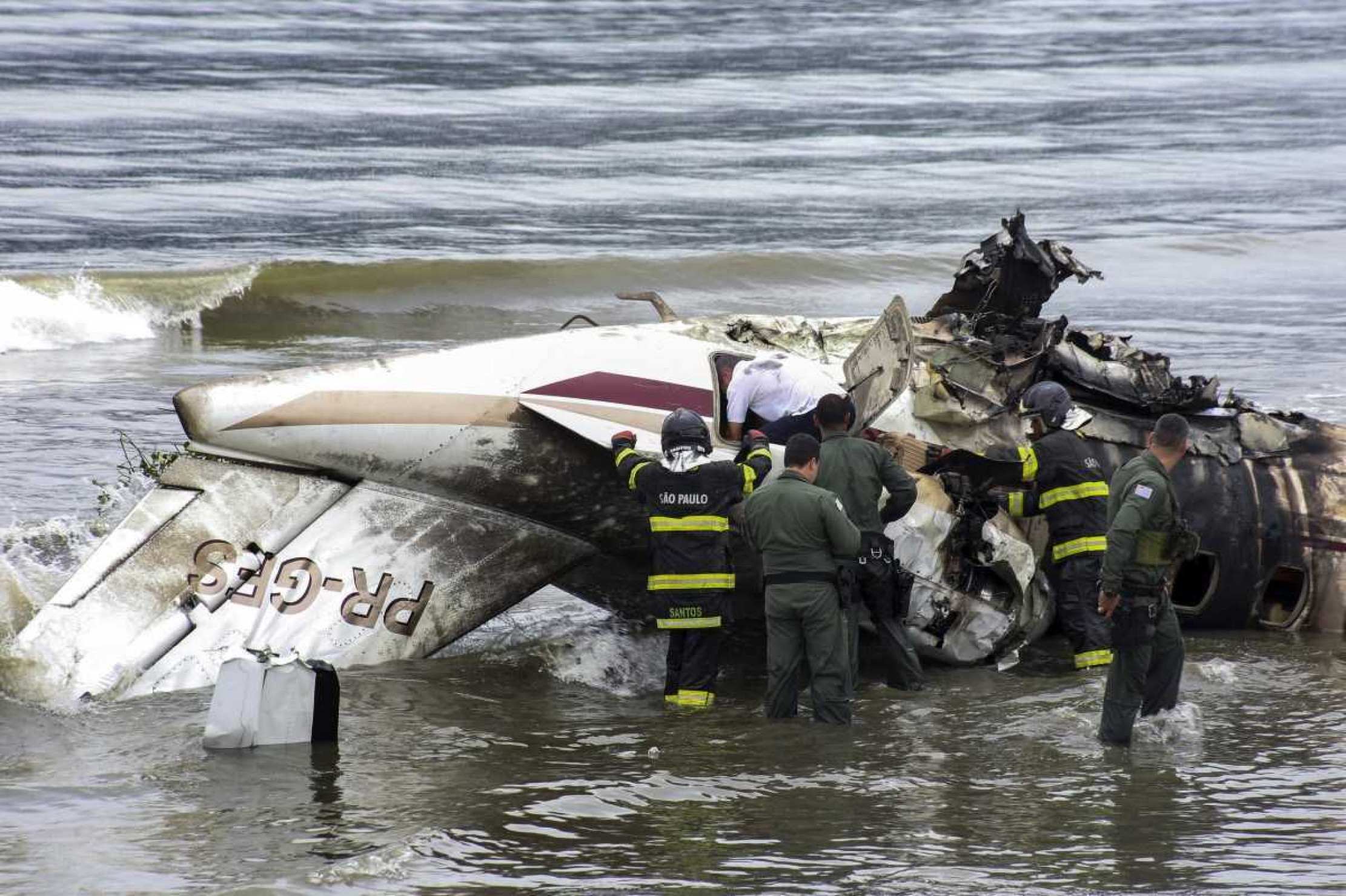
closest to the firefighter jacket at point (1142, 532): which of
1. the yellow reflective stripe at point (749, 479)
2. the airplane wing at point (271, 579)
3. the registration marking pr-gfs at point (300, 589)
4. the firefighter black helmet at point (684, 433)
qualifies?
the yellow reflective stripe at point (749, 479)

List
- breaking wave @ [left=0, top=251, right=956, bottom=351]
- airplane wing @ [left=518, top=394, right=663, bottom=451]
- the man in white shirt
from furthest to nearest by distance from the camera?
1. breaking wave @ [left=0, top=251, right=956, bottom=351]
2. the man in white shirt
3. airplane wing @ [left=518, top=394, right=663, bottom=451]

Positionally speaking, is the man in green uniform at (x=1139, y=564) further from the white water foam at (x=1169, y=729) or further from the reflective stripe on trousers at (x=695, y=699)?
the reflective stripe on trousers at (x=695, y=699)

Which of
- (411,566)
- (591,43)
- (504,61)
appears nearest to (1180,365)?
(411,566)

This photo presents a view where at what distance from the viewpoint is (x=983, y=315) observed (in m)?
12.7

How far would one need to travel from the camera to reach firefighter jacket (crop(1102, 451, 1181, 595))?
30.3 feet

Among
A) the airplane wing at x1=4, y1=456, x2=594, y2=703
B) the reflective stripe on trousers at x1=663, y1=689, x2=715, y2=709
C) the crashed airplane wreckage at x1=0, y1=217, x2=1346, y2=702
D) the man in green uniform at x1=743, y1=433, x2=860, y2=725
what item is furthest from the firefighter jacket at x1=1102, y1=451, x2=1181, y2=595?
the airplane wing at x1=4, y1=456, x2=594, y2=703

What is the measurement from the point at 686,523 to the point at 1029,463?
7.69 feet

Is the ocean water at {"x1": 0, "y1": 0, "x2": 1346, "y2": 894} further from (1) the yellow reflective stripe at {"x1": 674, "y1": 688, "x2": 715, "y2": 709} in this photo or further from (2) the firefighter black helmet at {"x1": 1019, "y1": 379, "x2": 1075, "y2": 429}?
(2) the firefighter black helmet at {"x1": 1019, "y1": 379, "x2": 1075, "y2": 429}

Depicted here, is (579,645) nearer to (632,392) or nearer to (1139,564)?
(632,392)

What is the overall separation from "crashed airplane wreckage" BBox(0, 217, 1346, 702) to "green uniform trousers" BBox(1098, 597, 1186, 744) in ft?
5.70

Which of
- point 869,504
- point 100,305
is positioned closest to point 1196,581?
point 869,504

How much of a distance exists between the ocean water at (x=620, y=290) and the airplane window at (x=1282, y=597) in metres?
0.23

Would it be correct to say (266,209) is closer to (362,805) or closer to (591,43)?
(362,805)

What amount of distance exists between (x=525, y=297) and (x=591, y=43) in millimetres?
35782
